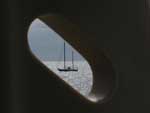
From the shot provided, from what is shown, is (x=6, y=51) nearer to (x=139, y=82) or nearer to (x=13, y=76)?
(x=13, y=76)

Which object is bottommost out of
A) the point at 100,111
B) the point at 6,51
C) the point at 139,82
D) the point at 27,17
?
the point at 100,111

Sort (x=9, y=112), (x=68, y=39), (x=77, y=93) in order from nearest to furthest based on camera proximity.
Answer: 1. (x=9, y=112)
2. (x=77, y=93)
3. (x=68, y=39)

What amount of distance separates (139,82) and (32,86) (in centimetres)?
81

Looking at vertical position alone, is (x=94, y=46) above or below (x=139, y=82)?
above

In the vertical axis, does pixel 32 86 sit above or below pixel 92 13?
below

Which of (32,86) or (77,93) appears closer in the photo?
(32,86)

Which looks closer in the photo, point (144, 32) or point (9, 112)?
point (9, 112)

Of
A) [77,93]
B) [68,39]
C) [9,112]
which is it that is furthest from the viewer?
[68,39]

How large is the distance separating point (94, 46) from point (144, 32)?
421 mm

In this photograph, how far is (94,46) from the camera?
8.01 ft

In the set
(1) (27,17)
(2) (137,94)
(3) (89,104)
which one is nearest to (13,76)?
(1) (27,17)

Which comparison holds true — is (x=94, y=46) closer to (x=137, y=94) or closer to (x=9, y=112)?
(x=137, y=94)

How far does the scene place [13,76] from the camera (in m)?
2.09

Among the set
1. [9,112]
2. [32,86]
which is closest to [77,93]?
[32,86]
